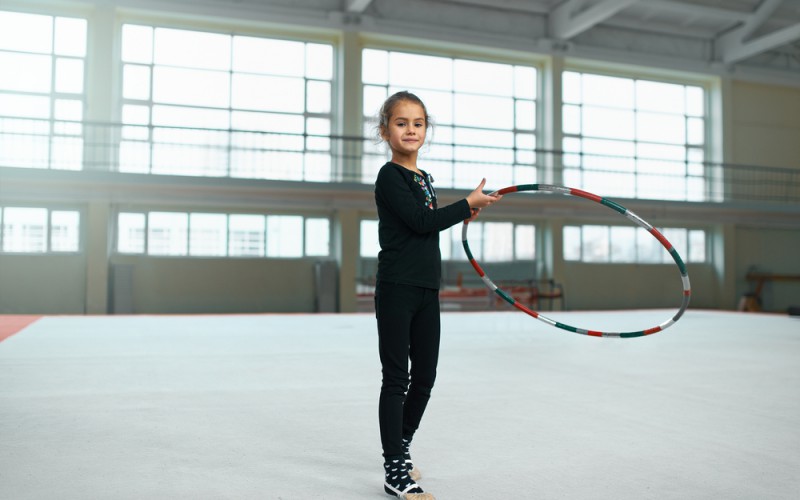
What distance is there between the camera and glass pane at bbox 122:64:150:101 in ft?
50.7

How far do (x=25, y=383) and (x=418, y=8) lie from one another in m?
14.4

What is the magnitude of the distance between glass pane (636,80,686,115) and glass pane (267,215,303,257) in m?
9.89

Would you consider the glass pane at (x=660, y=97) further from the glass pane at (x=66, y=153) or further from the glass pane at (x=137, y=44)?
the glass pane at (x=66, y=153)

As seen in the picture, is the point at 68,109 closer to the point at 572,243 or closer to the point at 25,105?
the point at 25,105

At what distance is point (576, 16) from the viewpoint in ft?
56.0

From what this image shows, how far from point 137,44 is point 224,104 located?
86.3 inches

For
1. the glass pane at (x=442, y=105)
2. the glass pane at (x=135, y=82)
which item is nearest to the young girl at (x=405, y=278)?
the glass pane at (x=135, y=82)

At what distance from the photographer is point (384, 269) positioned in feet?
7.69

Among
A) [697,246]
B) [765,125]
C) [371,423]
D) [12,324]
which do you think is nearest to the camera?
[371,423]

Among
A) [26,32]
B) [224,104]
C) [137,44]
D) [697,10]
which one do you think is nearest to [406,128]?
[224,104]

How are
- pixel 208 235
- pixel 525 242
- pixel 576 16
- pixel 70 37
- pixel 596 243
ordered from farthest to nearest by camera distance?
pixel 596 243 → pixel 525 242 → pixel 576 16 → pixel 208 235 → pixel 70 37

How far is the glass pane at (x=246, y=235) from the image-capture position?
Answer: 15.9m

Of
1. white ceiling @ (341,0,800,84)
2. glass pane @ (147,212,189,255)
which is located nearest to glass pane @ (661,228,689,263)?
white ceiling @ (341,0,800,84)

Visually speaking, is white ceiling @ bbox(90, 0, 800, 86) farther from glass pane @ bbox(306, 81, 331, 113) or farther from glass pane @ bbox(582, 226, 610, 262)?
glass pane @ bbox(582, 226, 610, 262)
